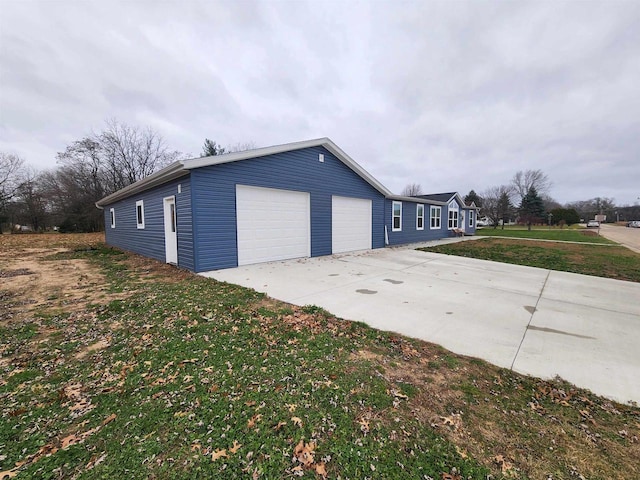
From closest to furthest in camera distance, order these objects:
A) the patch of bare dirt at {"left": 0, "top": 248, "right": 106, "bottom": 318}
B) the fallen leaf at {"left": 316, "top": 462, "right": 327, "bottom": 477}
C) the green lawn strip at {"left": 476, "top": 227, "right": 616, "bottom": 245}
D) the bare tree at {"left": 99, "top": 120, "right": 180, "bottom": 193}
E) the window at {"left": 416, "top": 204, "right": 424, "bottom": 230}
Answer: the fallen leaf at {"left": 316, "top": 462, "right": 327, "bottom": 477}
the patch of bare dirt at {"left": 0, "top": 248, "right": 106, "bottom": 318}
the window at {"left": 416, "top": 204, "right": 424, "bottom": 230}
the green lawn strip at {"left": 476, "top": 227, "right": 616, "bottom": 245}
the bare tree at {"left": 99, "top": 120, "right": 180, "bottom": 193}

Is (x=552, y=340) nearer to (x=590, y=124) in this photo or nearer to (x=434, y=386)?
(x=434, y=386)

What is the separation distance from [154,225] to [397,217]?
1245cm

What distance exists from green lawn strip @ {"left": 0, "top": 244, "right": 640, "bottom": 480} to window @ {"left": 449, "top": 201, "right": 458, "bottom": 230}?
2223 centimetres

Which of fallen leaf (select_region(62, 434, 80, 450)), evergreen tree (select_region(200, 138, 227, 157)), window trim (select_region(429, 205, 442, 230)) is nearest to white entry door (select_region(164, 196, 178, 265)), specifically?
fallen leaf (select_region(62, 434, 80, 450))

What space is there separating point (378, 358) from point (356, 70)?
14.1 m

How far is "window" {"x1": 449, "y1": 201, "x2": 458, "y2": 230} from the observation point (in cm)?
2273

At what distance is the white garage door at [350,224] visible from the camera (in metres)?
11.5

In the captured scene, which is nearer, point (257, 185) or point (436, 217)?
point (257, 185)

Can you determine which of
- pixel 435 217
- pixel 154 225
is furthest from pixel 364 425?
pixel 435 217

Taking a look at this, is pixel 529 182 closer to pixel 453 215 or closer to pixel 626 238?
pixel 626 238

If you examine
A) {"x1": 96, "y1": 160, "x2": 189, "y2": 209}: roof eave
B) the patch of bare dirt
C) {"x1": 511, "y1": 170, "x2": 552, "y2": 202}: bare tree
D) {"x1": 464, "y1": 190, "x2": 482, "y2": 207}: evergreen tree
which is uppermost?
{"x1": 511, "y1": 170, "x2": 552, "y2": 202}: bare tree

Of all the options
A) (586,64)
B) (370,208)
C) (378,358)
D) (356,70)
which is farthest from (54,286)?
(586,64)

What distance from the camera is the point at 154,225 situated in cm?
981

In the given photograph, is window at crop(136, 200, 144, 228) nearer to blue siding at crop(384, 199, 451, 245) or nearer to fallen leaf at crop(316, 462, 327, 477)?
blue siding at crop(384, 199, 451, 245)
